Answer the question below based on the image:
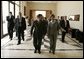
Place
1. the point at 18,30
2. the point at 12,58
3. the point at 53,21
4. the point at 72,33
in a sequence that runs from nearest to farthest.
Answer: the point at 12,58 < the point at 53,21 < the point at 18,30 < the point at 72,33

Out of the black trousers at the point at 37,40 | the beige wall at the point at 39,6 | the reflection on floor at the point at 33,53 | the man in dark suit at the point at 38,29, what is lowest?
the reflection on floor at the point at 33,53

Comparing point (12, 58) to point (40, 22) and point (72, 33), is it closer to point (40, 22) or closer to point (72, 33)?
point (40, 22)

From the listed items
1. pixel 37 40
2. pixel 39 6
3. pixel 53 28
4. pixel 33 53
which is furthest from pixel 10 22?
pixel 39 6

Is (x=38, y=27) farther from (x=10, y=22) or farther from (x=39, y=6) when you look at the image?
(x=39, y=6)

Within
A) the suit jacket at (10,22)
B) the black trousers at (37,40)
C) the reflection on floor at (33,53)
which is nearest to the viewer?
the reflection on floor at (33,53)

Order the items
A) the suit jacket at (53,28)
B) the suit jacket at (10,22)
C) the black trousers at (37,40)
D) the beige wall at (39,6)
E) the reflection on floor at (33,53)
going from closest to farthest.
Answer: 1. the reflection on floor at (33,53)
2. the suit jacket at (53,28)
3. the black trousers at (37,40)
4. the suit jacket at (10,22)
5. the beige wall at (39,6)

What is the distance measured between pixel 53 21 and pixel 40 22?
1.45 feet

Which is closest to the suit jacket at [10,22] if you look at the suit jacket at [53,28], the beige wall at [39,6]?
the suit jacket at [53,28]

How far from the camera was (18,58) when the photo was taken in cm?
495

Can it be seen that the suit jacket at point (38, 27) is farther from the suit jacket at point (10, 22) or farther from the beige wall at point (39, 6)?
the beige wall at point (39, 6)

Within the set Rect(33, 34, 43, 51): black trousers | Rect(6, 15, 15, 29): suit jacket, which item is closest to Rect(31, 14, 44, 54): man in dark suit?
Rect(33, 34, 43, 51): black trousers

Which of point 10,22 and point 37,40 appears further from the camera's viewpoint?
point 10,22

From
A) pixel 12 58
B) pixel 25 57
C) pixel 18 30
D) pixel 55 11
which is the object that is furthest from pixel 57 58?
pixel 55 11

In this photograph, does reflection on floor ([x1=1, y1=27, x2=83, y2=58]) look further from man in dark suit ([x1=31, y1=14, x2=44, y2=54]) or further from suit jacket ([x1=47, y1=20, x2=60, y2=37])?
suit jacket ([x1=47, y1=20, x2=60, y2=37])
